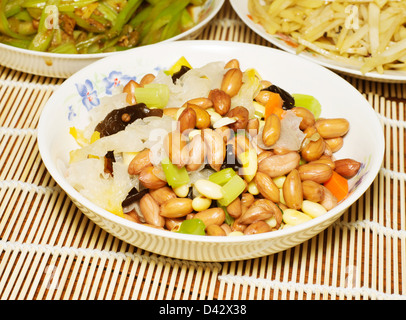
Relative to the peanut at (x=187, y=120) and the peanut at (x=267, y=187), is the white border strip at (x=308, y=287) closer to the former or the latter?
the peanut at (x=267, y=187)

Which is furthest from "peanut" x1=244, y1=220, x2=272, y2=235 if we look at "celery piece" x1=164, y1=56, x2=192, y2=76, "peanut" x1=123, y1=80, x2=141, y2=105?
"celery piece" x1=164, y1=56, x2=192, y2=76

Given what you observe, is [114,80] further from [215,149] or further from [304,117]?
[304,117]

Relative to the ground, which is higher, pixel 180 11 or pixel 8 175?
Answer: pixel 180 11

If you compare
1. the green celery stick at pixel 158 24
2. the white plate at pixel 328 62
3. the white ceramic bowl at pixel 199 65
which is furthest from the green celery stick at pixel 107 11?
the white plate at pixel 328 62

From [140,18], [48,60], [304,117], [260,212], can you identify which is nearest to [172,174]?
[260,212]

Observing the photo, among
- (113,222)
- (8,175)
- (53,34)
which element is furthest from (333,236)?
(53,34)

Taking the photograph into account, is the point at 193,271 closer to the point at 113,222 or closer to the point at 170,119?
the point at 113,222
